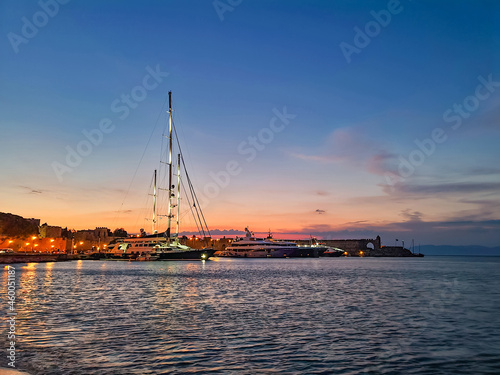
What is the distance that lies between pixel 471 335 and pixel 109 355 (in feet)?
58.3

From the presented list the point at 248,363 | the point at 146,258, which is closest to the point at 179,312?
the point at 248,363

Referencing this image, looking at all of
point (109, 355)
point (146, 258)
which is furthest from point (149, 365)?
point (146, 258)

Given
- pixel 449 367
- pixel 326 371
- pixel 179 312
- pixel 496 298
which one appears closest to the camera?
pixel 326 371

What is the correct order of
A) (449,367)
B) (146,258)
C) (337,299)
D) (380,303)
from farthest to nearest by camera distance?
(146,258) < (337,299) < (380,303) < (449,367)

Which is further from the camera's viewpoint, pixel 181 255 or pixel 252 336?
pixel 181 255

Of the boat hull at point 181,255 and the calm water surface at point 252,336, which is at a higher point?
the calm water surface at point 252,336

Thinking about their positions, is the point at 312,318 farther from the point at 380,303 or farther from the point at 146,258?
the point at 146,258

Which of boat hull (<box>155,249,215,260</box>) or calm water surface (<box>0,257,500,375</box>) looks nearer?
calm water surface (<box>0,257,500,375</box>)

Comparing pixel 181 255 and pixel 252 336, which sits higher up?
pixel 252 336

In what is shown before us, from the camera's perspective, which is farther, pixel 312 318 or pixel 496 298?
pixel 496 298

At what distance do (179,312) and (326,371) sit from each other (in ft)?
51.0

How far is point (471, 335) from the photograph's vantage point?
21.5 metres

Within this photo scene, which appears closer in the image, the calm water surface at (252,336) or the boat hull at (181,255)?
the calm water surface at (252,336)

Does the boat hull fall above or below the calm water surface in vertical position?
below
